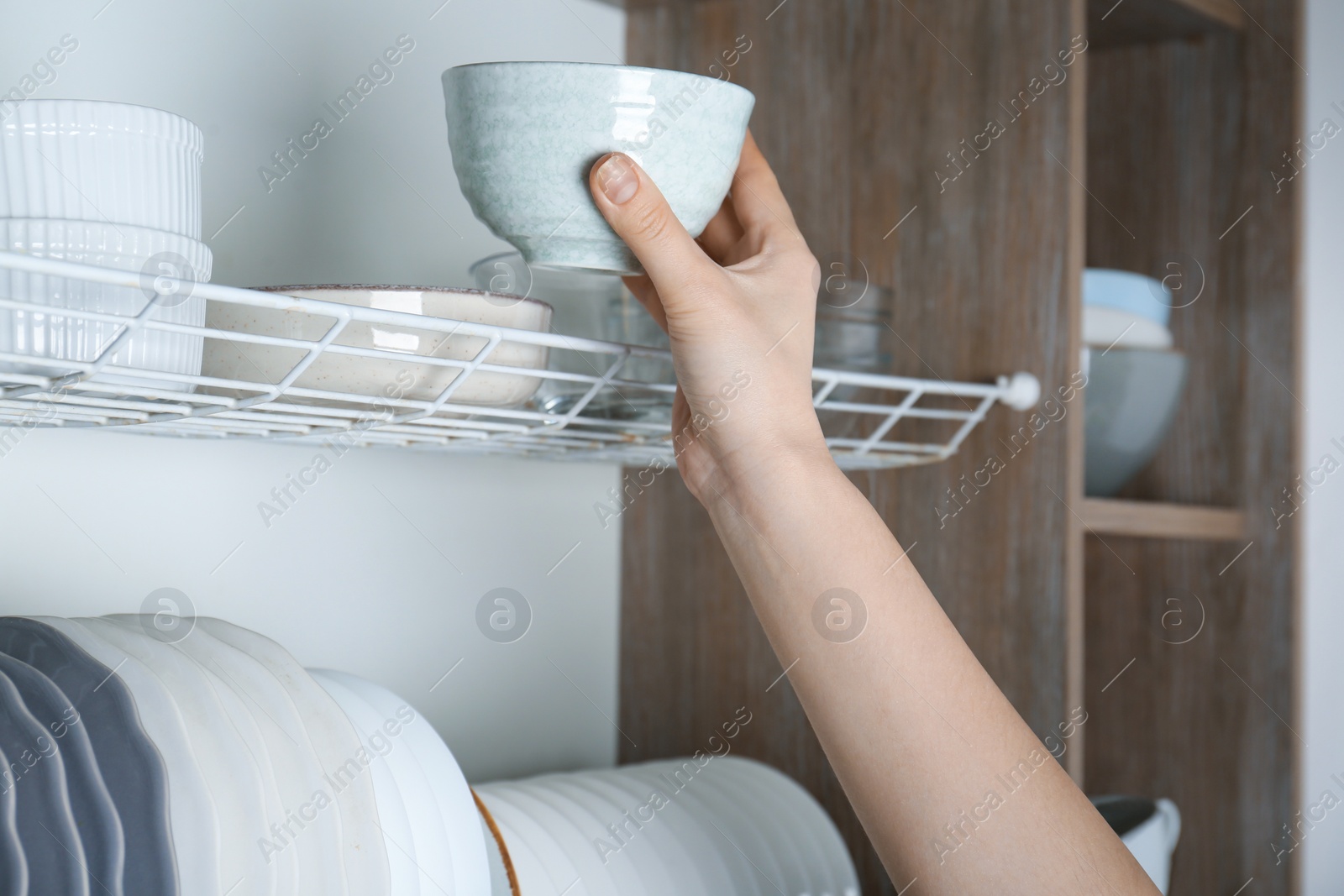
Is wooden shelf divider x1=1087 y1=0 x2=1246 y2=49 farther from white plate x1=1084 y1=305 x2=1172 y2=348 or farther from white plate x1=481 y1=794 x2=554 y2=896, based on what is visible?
white plate x1=481 y1=794 x2=554 y2=896

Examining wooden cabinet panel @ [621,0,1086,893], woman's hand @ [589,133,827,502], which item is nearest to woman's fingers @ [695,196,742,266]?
woman's hand @ [589,133,827,502]

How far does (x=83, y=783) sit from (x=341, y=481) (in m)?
0.38

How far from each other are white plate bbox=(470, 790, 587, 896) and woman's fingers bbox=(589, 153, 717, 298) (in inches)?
14.1

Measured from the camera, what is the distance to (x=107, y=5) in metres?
0.70

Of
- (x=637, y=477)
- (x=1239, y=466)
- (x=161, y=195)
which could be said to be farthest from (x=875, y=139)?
(x=161, y=195)

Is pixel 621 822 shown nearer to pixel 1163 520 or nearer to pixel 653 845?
pixel 653 845

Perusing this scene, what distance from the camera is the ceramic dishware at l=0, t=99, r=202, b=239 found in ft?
1.50

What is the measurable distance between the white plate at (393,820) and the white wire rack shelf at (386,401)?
0.49 feet

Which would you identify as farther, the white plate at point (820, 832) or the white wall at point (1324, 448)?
the white wall at point (1324, 448)

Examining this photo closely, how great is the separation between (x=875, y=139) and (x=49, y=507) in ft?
2.08

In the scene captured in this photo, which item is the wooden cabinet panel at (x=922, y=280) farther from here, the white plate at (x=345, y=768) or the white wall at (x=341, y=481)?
the white plate at (x=345, y=768)

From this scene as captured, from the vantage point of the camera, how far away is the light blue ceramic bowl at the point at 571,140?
53cm

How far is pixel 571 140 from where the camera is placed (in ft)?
1.75

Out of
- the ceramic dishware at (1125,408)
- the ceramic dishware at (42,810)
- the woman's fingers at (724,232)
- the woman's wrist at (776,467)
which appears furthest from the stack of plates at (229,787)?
the ceramic dishware at (1125,408)
